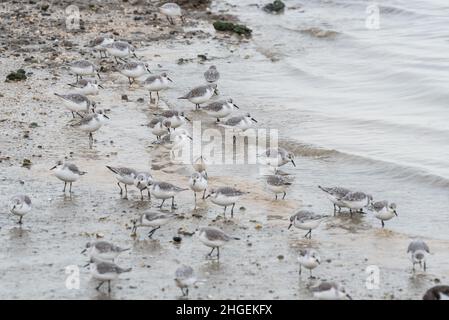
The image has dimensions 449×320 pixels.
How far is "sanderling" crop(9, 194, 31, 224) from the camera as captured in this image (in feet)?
39.0

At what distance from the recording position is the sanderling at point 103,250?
10.7m

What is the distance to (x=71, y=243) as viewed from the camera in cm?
1159

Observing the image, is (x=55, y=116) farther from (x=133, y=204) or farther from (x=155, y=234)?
(x=155, y=234)

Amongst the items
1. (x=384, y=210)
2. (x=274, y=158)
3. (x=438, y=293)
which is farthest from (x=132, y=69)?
(x=438, y=293)

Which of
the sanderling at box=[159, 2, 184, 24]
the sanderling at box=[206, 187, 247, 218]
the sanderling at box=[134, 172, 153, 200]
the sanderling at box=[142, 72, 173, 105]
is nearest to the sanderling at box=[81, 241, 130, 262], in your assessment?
the sanderling at box=[206, 187, 247, 218]

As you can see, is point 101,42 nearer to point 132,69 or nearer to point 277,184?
point 132,69

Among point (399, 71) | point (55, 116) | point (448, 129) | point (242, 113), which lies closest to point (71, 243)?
point (55, 116)

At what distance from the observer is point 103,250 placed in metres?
10.8

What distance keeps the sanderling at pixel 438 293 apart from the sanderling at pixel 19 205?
17.0ft

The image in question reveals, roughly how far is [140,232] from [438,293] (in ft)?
13.2

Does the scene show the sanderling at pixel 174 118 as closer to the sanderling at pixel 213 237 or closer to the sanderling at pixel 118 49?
the sanderling at pixel 118 49

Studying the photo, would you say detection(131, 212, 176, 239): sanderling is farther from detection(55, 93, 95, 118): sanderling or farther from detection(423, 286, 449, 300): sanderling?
detection(55, 93, 95, 118): sanderling

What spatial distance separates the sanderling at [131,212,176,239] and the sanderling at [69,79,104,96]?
613 cm

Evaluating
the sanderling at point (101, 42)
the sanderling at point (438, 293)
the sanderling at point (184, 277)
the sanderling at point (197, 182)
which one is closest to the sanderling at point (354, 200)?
the sanderling at point (197, 182)
